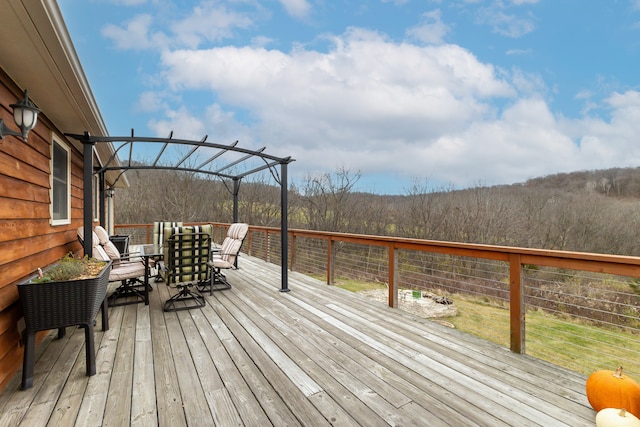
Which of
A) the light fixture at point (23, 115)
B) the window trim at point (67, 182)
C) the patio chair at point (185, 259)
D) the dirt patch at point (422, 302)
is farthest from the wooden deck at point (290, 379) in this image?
the dirt patch at point (422, 302)

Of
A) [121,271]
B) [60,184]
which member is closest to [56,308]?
[121,271]

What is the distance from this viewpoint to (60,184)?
12.7 ft

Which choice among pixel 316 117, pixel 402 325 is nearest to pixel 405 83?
pixel 316 117

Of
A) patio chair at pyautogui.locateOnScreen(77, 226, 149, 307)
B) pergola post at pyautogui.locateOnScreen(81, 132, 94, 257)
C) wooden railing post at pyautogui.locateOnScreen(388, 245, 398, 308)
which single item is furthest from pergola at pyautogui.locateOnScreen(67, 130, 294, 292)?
wooden railing post at pyautogui.locateOnScreen(388, 245, 398, 308)

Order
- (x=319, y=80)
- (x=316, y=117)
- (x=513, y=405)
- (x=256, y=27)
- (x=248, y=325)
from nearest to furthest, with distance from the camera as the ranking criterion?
(x=513, y=405) → (x=248, y=325) → (x=256, y=27) → (x=319, y=80) → (x=316, y=117)

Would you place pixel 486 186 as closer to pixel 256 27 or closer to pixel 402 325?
pixel 256 27

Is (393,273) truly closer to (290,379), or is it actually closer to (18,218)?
(290,379)

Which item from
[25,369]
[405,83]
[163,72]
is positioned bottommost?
[25,369]

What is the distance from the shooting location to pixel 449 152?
49.6ft

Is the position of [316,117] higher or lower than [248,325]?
higher

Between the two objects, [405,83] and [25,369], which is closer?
[25,369]

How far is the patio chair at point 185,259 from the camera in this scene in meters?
3.71

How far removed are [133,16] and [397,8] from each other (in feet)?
21.6

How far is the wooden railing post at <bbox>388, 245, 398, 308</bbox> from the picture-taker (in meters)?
3.76
